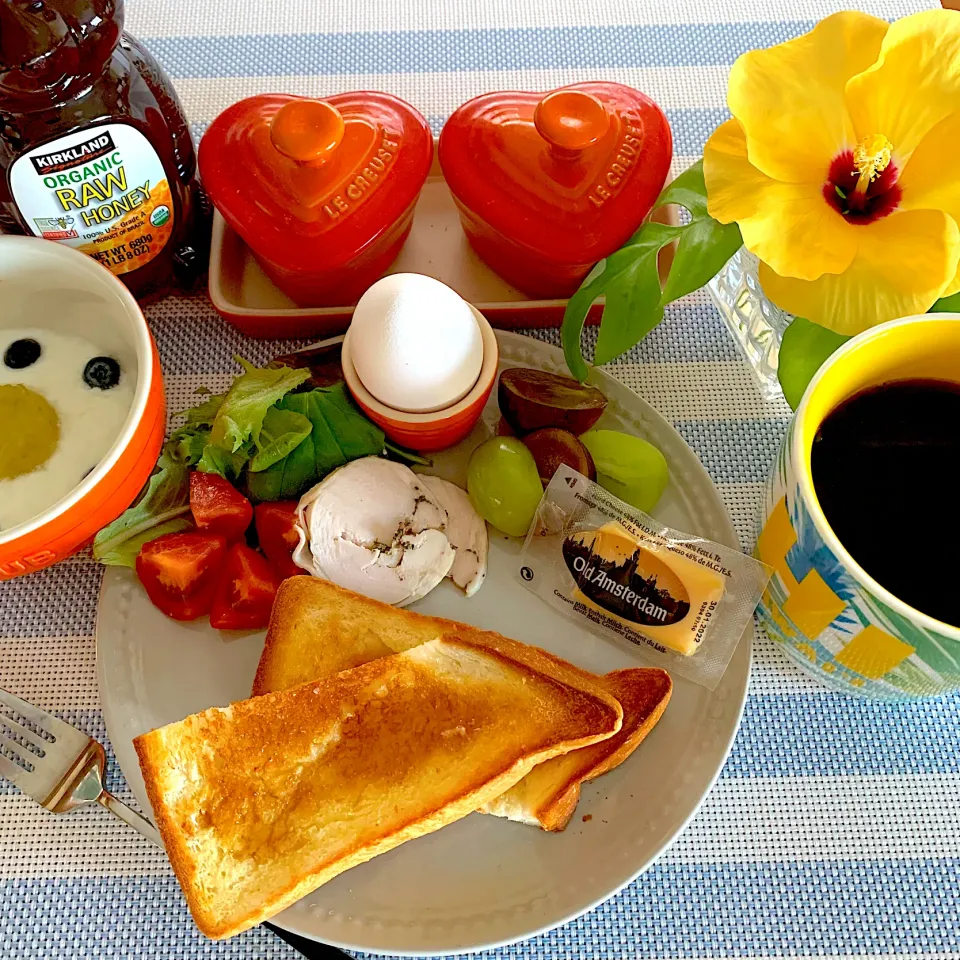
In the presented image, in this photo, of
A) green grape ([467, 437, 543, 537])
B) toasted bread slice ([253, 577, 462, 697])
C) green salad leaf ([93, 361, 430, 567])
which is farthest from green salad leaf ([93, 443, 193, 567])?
green grape ([467, 437, 543, 537])

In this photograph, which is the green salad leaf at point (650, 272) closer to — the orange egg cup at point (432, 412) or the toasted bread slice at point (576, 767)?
the orange egg cup at point (432, 412)

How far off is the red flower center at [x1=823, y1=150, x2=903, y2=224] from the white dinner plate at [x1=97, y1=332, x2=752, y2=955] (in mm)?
294

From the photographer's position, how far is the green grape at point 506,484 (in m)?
0.85

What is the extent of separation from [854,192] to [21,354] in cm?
77

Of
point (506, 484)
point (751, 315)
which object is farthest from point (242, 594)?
point (751, 315)

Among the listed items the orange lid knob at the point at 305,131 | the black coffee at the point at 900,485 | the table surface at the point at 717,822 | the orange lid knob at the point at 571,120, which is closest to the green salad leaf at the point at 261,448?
the table surface at the point at 717,822

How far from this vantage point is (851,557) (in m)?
0.65

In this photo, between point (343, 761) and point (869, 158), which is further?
point (343, 761)

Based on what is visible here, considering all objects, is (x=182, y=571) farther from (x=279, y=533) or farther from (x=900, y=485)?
(x=900, y=485)

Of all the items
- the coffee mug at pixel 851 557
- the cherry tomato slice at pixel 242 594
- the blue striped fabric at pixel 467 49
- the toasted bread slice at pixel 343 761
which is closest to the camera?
the coffee mug at pixel 851 557

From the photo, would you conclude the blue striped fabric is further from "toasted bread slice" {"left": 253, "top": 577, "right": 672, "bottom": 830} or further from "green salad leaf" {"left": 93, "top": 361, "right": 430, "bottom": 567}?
"toasted bread slice" {"left": 253, "top": 577, "right": 672, "bottom": 830}

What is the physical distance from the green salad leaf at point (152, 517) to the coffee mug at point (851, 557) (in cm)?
55

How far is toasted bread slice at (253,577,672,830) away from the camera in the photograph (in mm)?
791

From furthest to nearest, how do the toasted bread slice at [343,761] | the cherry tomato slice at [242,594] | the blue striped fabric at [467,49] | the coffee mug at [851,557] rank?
the blue striped fabric at [467,49]
the cherry tomato slice at [242,594]
the toasted bread slice at [343,761]
the coffee mug at [851,557]
